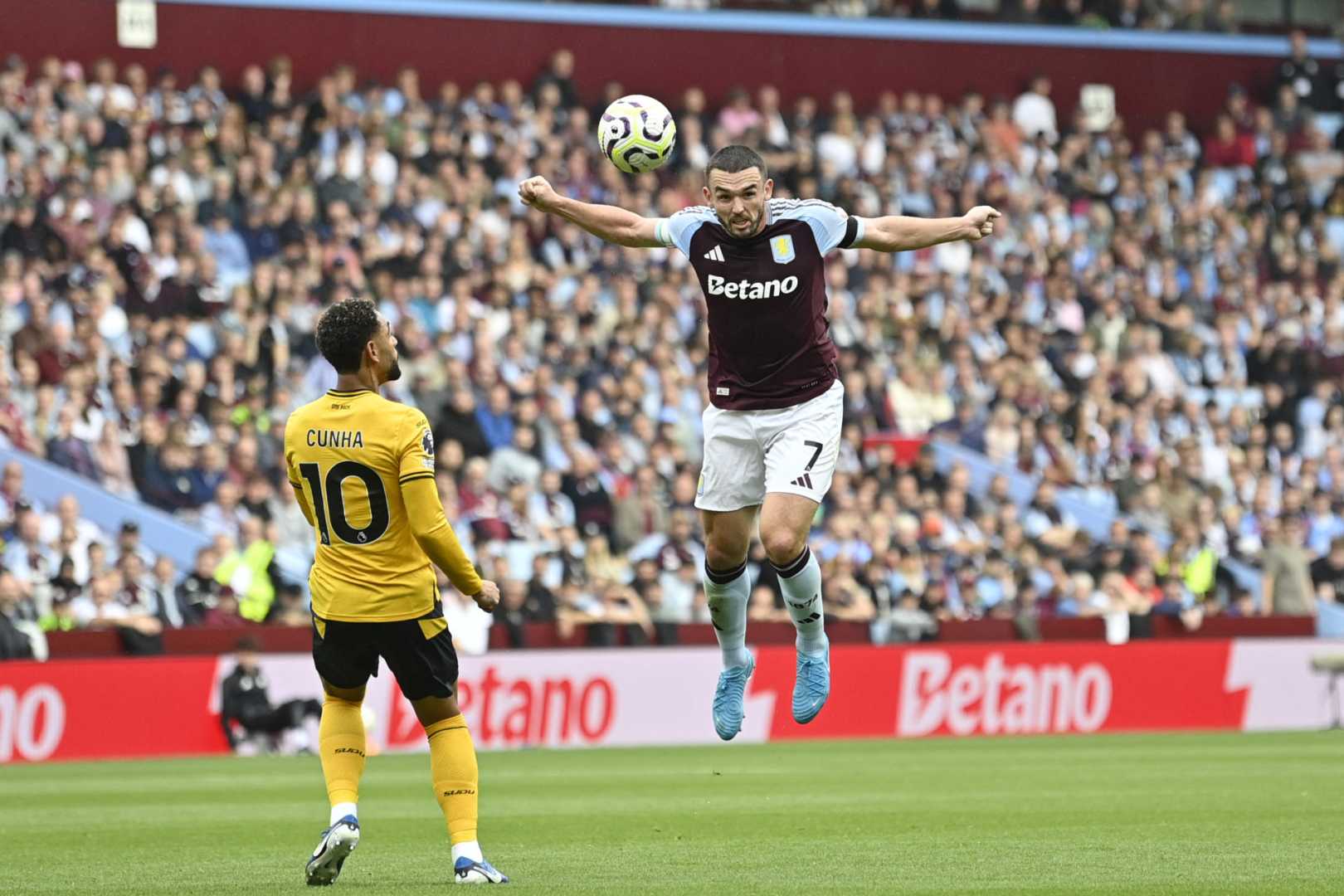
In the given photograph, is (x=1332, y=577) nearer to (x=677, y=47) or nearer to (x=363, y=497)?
A: (x=677, y=47)

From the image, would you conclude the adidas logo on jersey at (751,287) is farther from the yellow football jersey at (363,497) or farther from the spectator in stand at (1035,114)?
the spectator in stand at (1035,114)

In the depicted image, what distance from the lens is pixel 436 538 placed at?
8727 mm

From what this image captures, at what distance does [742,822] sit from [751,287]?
3.23 m

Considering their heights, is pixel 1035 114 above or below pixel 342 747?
above

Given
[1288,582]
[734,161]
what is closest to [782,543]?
[734,161]

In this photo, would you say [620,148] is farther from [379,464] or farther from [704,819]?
[704,819]

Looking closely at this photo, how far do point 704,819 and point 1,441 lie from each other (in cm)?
1034

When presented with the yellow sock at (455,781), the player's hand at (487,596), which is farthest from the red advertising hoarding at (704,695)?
the player's hand at (487,596)

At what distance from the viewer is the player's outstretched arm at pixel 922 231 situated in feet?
33.3

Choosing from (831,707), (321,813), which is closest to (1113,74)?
(831,707)

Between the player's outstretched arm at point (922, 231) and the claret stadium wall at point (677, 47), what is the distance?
18214 millimetres

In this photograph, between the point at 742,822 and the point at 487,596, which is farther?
the point at 742,822

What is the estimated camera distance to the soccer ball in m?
10.3

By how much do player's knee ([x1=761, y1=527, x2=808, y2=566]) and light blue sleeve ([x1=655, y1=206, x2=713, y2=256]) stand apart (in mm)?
1377
